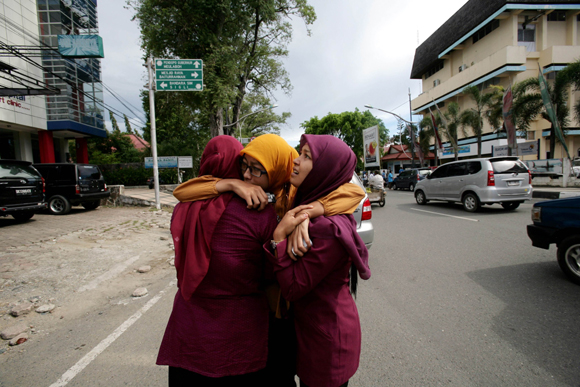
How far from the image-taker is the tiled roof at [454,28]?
2614 cm

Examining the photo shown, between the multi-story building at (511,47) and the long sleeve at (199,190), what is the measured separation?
29.6 meters

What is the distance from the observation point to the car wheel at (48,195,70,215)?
1035cm

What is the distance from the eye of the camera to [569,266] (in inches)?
150

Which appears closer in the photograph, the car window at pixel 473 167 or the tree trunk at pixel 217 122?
the car window at pixel 473 167

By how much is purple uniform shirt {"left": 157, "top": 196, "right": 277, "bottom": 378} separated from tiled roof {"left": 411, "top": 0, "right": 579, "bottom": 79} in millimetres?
33197

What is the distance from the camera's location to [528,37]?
2623cm

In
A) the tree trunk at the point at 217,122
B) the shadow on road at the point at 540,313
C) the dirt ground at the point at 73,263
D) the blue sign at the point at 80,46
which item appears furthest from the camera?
the tree trunk at the point at 217,122

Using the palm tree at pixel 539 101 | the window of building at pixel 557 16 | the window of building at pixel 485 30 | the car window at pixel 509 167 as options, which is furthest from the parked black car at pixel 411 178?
the window of building at pixel 557 16

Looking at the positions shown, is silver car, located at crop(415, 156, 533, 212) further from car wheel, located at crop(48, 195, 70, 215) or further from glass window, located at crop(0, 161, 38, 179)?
car wheel, located at crop(48, 195, 70, 215)

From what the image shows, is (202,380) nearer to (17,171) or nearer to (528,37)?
(17,171)

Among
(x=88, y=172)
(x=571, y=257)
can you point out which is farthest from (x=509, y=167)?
(x=88, y=172)

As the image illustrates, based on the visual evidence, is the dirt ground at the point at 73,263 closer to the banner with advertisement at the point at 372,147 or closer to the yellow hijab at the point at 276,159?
the yellow hijab at the point at 276,159

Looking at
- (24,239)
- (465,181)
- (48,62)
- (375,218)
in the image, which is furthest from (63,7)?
(465,181)

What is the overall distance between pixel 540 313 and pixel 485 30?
114 feet
